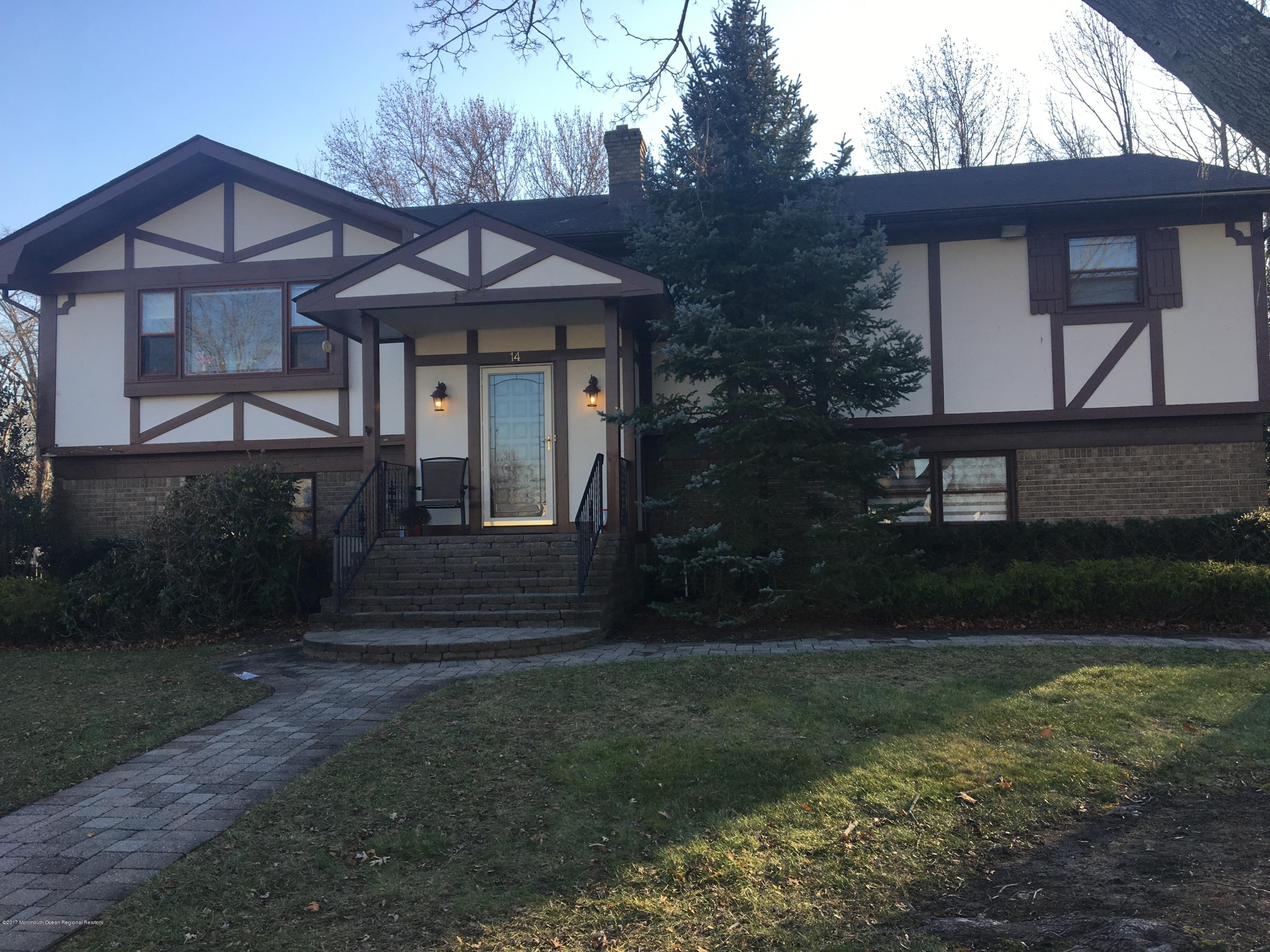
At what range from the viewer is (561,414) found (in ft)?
40.9

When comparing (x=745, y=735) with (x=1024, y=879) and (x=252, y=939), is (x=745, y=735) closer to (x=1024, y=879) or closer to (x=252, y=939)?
(x=1024, y=879)

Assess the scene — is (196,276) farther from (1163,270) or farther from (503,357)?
(1163,270)

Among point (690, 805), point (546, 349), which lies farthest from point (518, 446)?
point (690, 805)

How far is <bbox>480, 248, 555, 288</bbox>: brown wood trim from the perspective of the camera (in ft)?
34.3

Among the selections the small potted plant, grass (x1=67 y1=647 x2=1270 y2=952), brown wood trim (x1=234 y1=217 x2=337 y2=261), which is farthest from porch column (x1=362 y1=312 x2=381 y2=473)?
grass (x1=67 y1=647 x2=1270 y2=952)

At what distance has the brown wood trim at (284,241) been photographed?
13.2 m

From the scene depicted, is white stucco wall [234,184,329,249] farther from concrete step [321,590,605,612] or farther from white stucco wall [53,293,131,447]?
concrete step [321,590,605,612]

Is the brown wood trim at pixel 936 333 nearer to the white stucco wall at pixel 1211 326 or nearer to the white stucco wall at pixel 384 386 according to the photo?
the white stucco wall at pixel 1211 326

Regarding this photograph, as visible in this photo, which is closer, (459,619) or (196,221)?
(459,619)

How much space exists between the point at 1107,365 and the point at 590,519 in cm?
752

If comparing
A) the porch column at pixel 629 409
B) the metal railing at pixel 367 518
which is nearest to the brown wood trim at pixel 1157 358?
the porch column at pixel 629 409

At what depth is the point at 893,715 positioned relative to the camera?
5.73 meters

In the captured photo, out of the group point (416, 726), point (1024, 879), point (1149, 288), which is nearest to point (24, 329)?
point (416, 726)

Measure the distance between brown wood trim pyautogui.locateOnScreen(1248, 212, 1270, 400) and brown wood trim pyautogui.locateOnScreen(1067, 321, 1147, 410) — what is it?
1.37m
